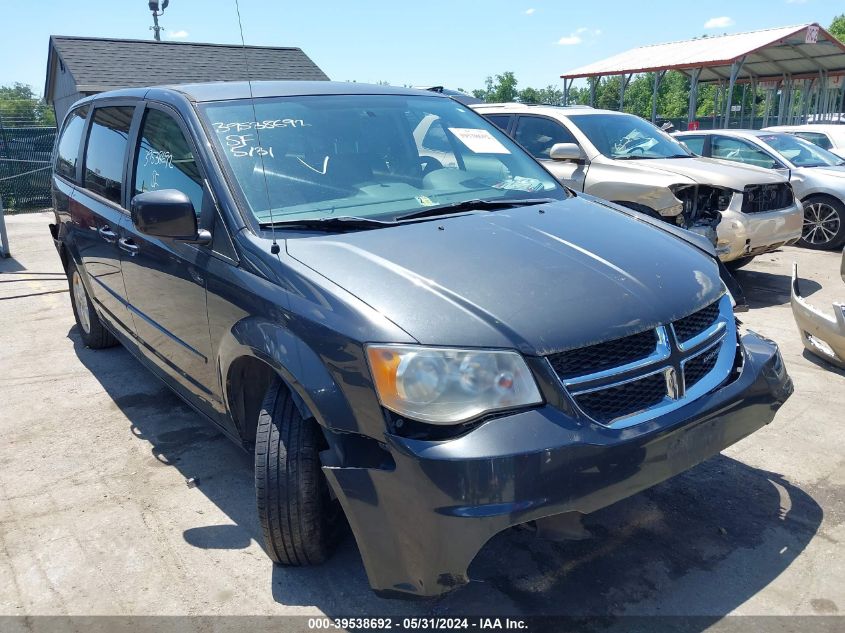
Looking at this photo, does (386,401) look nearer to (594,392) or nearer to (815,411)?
(594,392)

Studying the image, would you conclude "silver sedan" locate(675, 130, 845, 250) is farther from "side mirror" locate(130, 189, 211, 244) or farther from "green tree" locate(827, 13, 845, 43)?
"green tree" locate(827, 13, 845, 43)

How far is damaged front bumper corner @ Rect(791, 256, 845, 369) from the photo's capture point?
4.61 metres

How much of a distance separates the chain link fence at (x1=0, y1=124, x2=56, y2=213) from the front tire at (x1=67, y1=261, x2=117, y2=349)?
40.9ft

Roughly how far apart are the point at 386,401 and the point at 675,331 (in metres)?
1.05

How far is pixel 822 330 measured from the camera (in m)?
4.76

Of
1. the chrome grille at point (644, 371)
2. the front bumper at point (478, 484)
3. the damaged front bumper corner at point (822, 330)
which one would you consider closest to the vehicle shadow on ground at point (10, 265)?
the front bumper at point (478, 484)

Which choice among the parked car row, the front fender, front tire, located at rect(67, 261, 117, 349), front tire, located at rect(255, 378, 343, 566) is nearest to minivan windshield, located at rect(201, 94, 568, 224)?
the front fender

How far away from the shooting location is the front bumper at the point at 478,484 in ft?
6.75

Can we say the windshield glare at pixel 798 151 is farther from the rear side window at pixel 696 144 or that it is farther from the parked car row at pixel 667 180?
the parked car row at pixel 667 180

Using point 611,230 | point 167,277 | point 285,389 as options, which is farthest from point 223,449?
point 611,230

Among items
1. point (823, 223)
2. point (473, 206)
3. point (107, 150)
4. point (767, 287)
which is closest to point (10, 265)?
point (107, 150)

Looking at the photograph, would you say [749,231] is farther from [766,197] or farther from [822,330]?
[822,330]

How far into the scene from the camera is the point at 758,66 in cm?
2409

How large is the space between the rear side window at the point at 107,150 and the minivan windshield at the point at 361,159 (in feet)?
3.61
